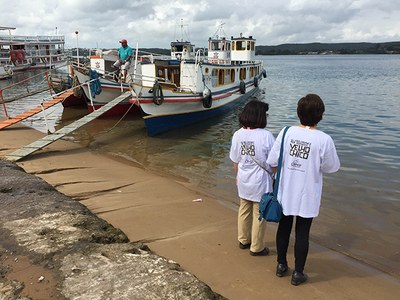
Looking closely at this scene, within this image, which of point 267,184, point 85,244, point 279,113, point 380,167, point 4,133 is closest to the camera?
point 85,244

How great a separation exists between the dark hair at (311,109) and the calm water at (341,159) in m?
2.52

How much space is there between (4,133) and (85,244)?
33.9ft

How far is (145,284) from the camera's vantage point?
2.91 m

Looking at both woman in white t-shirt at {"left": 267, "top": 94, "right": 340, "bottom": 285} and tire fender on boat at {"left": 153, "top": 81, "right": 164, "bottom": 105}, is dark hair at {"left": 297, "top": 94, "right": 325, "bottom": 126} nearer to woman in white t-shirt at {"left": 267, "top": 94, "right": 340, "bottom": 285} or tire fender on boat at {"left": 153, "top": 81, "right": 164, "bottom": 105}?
woman in white t-shirt at {"left": 267, "top": 94, "right": 340, "bottom": 285}

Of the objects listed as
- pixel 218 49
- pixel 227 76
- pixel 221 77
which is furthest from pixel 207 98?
pixel 218 49

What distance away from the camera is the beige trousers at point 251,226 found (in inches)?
156

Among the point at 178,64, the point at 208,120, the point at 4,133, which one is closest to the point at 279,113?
the point at 208,120

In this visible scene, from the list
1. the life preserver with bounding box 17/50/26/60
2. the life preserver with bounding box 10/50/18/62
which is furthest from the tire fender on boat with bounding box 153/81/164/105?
the life preserver with bounding box 17/50/26/60

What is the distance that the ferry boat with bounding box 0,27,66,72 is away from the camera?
151 feet

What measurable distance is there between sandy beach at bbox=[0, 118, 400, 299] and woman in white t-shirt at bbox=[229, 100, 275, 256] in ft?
1.73

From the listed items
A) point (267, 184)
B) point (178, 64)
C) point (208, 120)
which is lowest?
point (208, 120)

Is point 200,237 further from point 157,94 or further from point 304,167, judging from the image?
point 157,94

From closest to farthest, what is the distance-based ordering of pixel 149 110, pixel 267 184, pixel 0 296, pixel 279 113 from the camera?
pixel 0 296 → pixel 267 184 → pixel 149 110 → pixel 279 113

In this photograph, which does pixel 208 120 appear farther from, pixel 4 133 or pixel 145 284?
pixel 145 284
